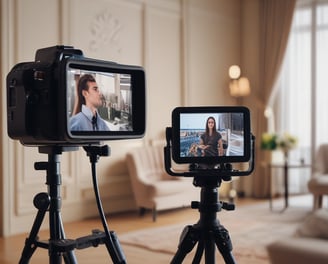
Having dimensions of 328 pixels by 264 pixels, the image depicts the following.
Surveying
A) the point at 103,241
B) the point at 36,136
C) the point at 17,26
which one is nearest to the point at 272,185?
the point at 17,26

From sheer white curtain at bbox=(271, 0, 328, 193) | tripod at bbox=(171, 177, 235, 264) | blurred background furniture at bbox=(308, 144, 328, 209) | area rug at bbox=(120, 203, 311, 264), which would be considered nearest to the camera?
tripod at bbox=(171, 177, 235, 264)

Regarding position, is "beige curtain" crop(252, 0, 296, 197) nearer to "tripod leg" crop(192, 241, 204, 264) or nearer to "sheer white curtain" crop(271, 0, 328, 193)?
"sheer white curtain" crop(271, 0, 328, 193)

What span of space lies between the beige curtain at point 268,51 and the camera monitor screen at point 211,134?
4.71m

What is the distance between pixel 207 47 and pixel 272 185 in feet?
6.17

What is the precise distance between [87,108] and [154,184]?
3.12 metres

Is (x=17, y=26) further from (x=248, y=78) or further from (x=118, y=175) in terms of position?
(x=248, y=78)

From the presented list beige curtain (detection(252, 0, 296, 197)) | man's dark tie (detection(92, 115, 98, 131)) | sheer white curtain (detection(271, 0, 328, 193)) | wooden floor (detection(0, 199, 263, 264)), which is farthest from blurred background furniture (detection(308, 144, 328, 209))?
man's dark tie (detection(92, 115, 98, 131))

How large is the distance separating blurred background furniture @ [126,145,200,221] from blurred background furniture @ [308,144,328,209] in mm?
1201

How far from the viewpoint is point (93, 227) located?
4.98 metres

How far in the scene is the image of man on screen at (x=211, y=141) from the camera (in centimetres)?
210

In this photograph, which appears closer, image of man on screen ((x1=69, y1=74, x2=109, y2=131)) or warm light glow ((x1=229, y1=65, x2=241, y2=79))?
image of man on screen ((x1=69, y1=74, x2=109, y2=131))

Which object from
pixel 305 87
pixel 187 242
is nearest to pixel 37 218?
pixel 187 242

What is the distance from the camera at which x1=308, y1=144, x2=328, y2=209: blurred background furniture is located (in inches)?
208

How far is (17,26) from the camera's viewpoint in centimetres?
474
